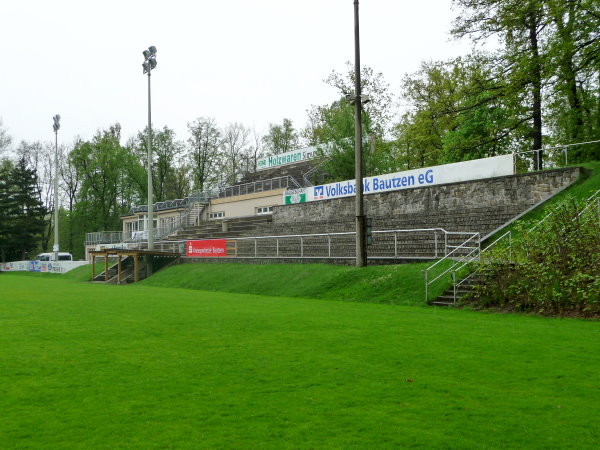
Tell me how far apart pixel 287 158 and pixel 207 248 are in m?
25.2

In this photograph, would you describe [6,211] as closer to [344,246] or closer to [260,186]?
[260,186]

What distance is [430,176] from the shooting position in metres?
29.1

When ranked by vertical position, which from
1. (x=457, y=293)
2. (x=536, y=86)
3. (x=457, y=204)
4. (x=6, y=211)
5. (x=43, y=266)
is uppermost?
(x=536, y=86)

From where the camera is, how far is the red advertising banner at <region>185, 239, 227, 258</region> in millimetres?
34734

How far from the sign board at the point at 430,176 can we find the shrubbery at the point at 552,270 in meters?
9.11

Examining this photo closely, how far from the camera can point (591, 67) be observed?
26.8m

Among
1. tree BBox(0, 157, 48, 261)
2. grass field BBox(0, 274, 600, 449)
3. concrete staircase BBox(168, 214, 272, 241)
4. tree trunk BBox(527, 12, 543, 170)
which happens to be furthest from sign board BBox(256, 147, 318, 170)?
grass field BBox(0, 274, 600, 449)

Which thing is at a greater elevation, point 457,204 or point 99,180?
point 99,180

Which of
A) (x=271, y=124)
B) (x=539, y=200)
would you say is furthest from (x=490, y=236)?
(x=271, y=124)

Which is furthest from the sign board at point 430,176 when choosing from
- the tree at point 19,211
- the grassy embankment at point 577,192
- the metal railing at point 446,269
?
the tree at point 19,211

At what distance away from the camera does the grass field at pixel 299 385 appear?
4938mm

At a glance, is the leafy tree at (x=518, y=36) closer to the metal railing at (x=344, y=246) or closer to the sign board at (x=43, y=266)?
the metal railing at (x=344, y=246)

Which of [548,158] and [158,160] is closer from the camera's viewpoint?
[548,158]

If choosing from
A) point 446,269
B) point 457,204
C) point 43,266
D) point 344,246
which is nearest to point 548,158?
point 457,204
